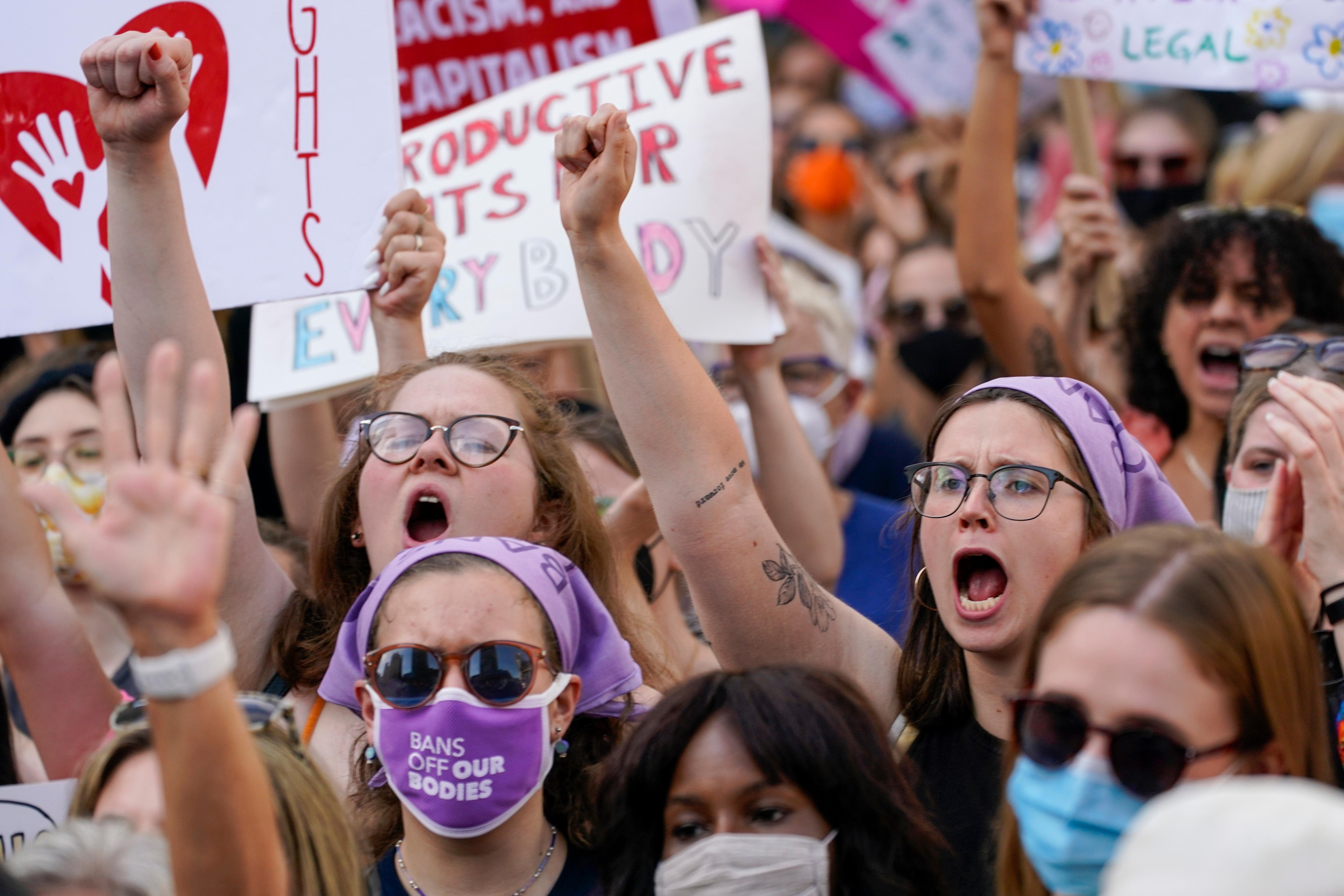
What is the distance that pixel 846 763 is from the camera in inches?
91.7

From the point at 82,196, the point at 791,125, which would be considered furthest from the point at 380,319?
the point at 791,125

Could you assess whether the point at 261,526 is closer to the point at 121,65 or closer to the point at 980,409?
the point at 121,65

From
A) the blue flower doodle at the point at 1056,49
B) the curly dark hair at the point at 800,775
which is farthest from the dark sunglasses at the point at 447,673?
the blue flower doodle at the point at 1056,49

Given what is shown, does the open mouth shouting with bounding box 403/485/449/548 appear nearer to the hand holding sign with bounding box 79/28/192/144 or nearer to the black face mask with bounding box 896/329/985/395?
the hand holding sign with bounding box 79/28/192/144

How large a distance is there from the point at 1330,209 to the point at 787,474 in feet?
11.1

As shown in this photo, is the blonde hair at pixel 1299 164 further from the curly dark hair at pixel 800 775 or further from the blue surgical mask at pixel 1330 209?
the curly dark hair at pixel 800 775

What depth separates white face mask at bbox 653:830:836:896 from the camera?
2.25 m

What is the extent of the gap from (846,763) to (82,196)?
7.42 ft

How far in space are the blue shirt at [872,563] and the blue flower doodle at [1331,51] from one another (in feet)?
5.24

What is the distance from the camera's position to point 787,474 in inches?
158

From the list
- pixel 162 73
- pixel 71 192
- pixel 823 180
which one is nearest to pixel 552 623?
pixel 162 73

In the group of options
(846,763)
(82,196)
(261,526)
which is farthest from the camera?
(261,526)

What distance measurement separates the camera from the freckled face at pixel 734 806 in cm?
231

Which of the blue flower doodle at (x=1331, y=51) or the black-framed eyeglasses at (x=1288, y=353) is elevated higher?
the blue flower doodle at (x=1331, y=51)
